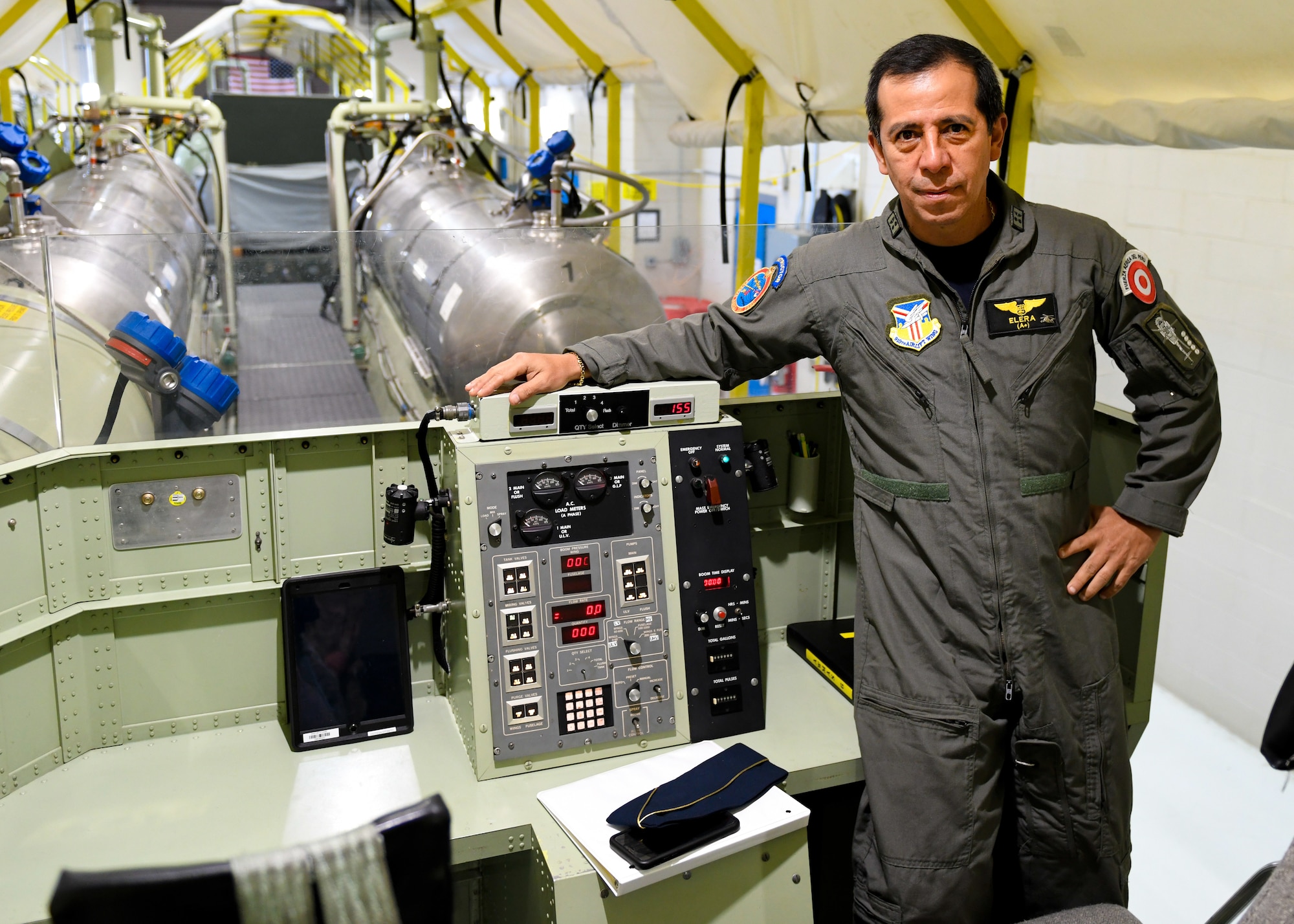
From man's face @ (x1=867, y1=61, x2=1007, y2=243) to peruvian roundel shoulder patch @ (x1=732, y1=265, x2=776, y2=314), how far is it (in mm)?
337

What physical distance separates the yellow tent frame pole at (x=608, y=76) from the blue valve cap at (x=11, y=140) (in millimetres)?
4393

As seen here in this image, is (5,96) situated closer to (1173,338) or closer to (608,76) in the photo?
(608,76)

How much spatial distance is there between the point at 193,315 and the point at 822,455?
2333 mm

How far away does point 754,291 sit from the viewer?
2285mm

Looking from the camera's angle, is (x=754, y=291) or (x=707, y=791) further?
(x=754, y=291)

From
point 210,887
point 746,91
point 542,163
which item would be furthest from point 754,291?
point 746,91

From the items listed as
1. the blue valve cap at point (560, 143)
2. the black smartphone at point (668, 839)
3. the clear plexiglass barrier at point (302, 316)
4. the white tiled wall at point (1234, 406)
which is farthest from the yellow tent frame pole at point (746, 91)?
the black smartphone at point (668, 839)

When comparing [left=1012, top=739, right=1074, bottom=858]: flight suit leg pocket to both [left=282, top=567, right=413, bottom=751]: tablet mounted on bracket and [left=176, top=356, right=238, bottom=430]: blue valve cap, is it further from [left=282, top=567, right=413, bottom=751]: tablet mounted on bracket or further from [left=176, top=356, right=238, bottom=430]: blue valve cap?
[left=176, top=356, right=238, bottom=430]: blue valve cap

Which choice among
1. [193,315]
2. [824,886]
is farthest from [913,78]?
[193,315]

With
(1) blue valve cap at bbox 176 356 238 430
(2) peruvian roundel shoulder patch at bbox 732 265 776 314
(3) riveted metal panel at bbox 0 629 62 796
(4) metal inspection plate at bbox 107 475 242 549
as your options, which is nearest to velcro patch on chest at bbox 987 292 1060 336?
(2) peruvian roundel shoulder patch at bbox 732 265 776 314

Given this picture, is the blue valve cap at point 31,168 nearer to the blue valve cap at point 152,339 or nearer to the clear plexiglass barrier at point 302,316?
the clear plexiglass barrier at point 302,316

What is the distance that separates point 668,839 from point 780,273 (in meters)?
1.14

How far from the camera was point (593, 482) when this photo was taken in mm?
2361

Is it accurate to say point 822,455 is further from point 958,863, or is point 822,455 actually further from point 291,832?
point 291,832
